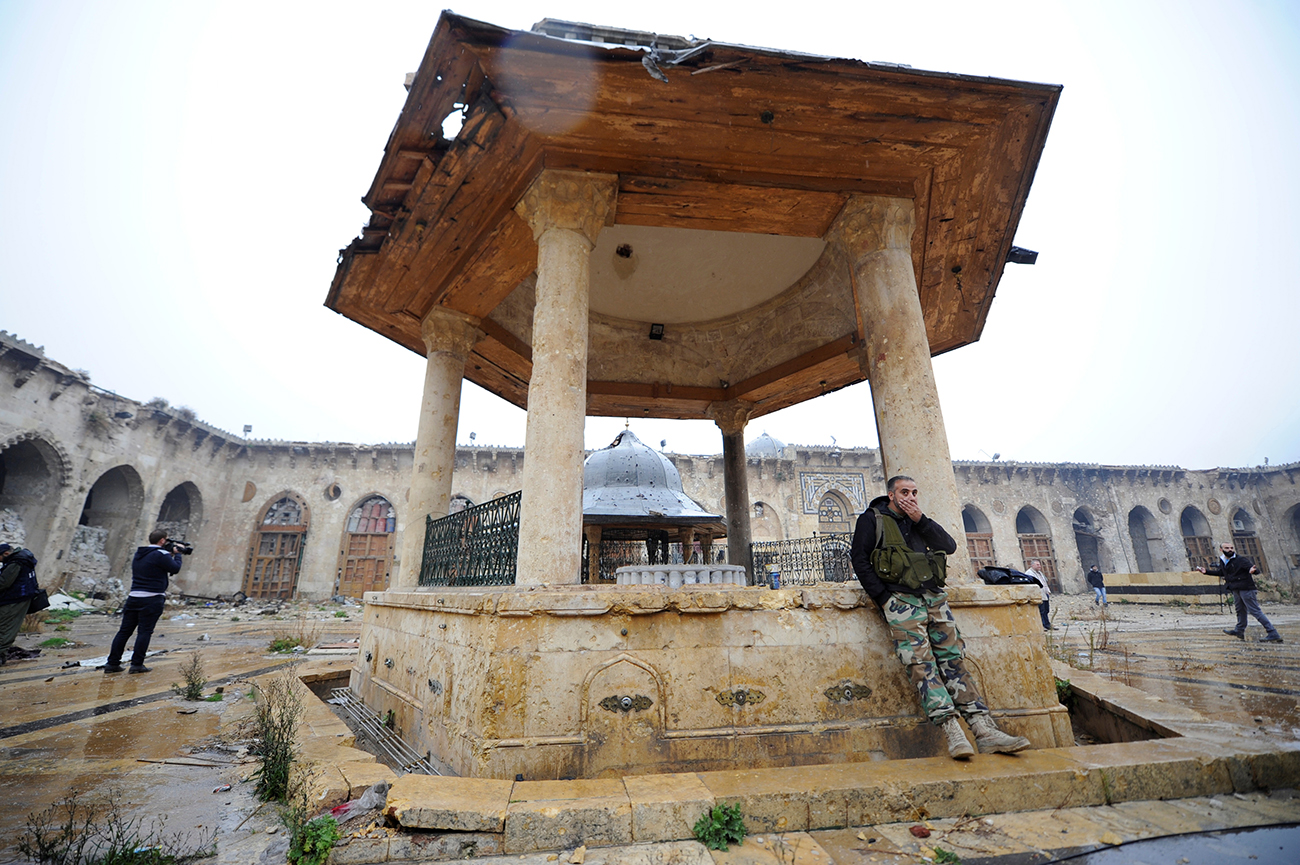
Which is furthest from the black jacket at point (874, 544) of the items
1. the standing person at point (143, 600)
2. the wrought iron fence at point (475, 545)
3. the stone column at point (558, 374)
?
the standing person at point (143, 600)

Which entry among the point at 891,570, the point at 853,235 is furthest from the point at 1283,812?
the point at 853,235

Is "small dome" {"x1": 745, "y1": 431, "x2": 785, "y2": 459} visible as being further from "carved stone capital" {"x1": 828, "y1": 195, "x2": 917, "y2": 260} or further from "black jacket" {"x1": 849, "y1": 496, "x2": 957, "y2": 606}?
"black jacket" {"x1": 849, "y1": 496, "x2": 957, "y2": 606}

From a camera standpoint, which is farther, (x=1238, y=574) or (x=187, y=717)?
(x=1238, y=574)

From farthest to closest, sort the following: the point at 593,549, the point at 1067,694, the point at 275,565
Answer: the point at 275,565 < the point at 593,549 < the point at 1067,694

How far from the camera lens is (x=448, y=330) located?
251 inches

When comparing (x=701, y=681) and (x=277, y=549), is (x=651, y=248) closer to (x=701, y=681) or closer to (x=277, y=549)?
(x=701, y=681)

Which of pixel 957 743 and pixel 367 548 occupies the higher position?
pixel 367 548

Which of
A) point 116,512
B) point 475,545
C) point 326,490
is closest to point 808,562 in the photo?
point 475,545

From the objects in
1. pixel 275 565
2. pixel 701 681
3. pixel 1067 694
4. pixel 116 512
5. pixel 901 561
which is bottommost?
pixel 1067 694

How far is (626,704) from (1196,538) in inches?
1371

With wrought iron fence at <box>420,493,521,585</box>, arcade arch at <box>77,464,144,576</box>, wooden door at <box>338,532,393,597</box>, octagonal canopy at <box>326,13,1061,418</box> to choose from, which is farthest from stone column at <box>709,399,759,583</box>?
arcade arch at <box>77,464,144,576</box>

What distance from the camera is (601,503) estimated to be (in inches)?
343

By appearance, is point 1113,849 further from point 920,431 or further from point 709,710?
point 920,431

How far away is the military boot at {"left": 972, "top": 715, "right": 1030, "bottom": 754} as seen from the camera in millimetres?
2855
